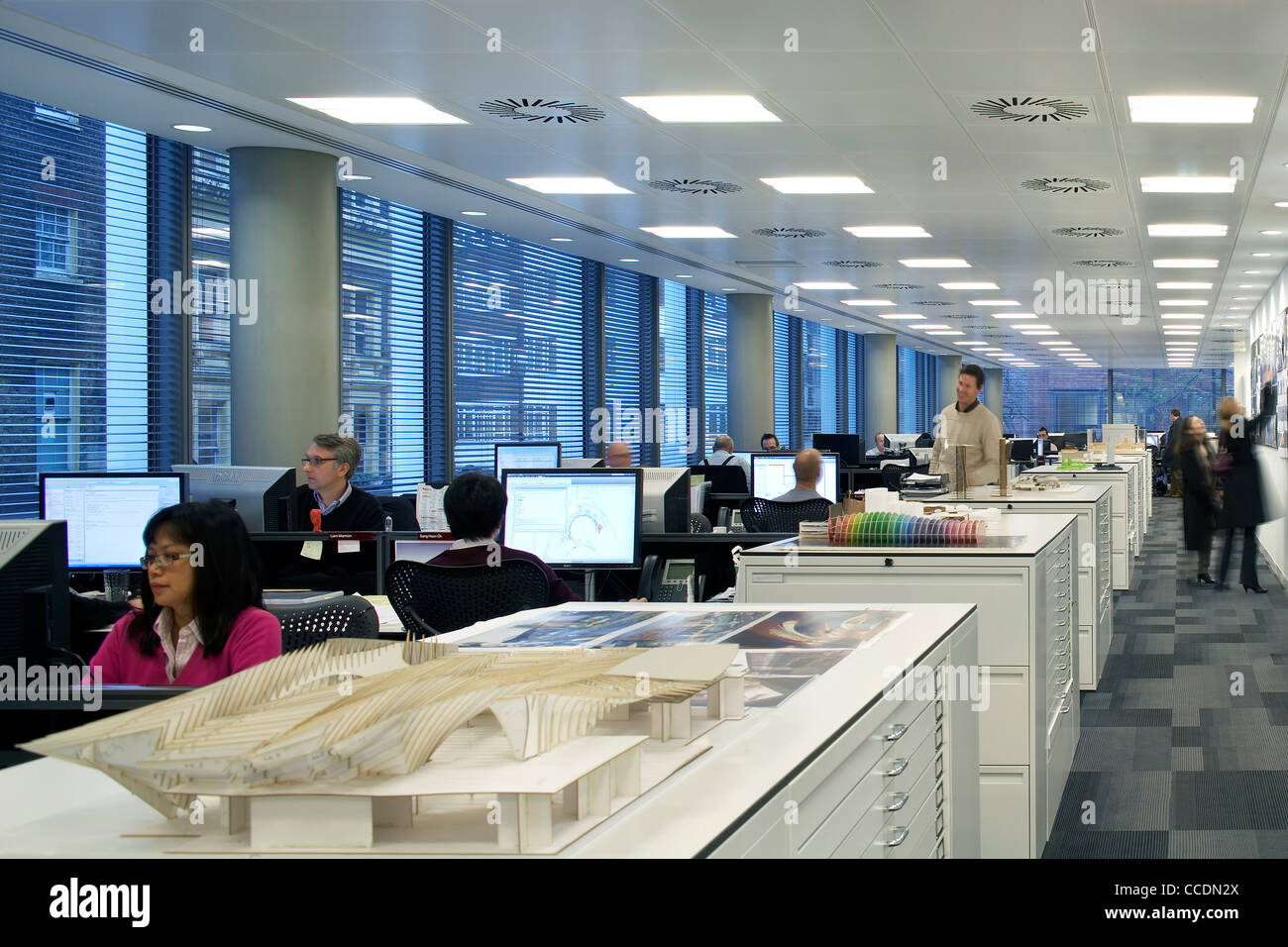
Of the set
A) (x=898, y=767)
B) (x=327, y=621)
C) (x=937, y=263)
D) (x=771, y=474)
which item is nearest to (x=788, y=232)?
(x=937, y=263)

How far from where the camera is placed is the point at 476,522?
3965 millimetres

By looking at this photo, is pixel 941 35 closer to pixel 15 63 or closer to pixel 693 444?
pixel 15 63

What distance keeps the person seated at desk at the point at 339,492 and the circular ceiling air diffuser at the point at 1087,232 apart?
7092 millimetres

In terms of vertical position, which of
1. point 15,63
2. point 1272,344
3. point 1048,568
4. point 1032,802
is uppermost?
point 15,63

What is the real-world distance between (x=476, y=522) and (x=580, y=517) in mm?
1199

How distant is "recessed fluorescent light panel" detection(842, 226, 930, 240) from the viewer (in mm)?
10712

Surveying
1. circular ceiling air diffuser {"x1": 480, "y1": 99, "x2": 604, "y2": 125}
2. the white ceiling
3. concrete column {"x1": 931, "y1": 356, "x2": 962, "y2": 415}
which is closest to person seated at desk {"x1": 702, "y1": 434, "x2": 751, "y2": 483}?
the white ceiling

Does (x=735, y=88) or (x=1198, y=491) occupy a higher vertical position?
(x=735, y=88)

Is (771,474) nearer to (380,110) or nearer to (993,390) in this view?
(380,110)

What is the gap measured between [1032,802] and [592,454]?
34.0 ft

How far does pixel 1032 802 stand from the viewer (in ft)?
12.2
